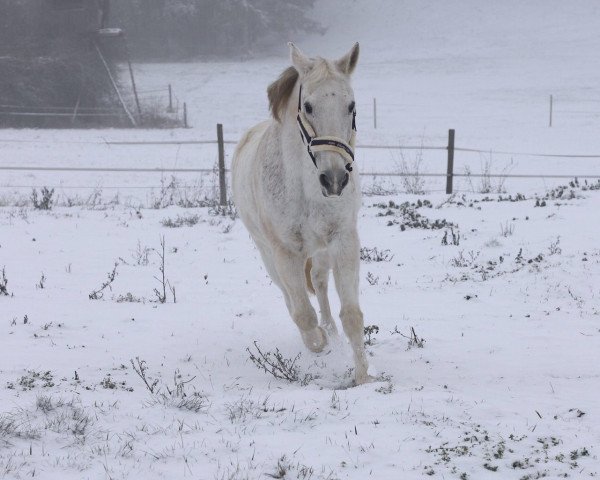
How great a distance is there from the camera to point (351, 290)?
15.6ft

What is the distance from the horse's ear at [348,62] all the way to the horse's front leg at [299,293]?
126 centimetres

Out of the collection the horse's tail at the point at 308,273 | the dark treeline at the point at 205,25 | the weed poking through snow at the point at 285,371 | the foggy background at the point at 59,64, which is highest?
the dark treeline at the point at 205,25

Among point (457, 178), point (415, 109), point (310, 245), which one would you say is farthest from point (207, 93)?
point (310, 245)

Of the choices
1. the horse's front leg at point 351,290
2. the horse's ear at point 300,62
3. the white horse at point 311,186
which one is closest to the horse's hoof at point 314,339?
the white horse at point 311,186

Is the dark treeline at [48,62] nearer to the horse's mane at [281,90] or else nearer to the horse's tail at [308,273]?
the horse's tail at [308,273]

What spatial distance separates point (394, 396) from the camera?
13.1ft

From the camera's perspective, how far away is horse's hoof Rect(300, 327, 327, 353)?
5117 millimetres

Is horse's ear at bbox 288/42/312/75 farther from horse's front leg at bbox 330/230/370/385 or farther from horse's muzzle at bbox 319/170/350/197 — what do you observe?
horse's front leg at bbox 330/230/370/385

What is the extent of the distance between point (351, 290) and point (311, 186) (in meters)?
0.74

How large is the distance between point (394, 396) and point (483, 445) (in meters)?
0.81

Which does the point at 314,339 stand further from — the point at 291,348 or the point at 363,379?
the point at 363,379

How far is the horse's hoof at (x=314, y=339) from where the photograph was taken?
5117 mm

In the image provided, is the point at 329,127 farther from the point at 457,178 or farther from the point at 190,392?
the point at 457,178

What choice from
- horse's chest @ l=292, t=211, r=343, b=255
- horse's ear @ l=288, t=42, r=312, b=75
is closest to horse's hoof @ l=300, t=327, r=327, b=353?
horse's chest @ l=292, t=211, r=343, b=255
